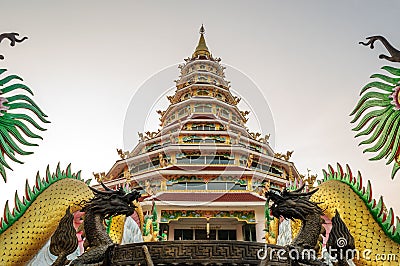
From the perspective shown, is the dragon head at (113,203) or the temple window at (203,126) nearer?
the dragon head at (113,203)

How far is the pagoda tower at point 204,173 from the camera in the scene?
16.7 metres

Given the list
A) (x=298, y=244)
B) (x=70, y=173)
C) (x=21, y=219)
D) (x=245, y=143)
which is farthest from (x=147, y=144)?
(x=298, y=244)

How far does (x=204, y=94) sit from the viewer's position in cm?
2441

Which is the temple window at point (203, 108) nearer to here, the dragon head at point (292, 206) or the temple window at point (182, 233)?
the temple window at point (182, 233)

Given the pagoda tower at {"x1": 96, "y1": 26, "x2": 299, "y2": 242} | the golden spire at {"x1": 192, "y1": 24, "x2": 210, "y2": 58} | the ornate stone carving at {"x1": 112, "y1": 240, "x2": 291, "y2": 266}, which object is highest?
the golden spire at {"x1": 192, "y1": 24, "x2": 210, "y2": 58}

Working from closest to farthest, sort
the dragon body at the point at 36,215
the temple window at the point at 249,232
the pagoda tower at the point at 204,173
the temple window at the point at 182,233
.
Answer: the dragon body at the point at 36,215 < the pagoda tower at the point at 204,173 < the temple window at the point at 249,232 < the temple window at the point at 182,233

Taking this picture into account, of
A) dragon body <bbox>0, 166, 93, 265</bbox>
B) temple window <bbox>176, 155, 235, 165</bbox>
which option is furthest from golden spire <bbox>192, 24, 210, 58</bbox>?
dragon body <bbox>0, 166, 93, 265</bbox>

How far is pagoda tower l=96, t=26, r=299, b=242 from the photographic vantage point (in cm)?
1667

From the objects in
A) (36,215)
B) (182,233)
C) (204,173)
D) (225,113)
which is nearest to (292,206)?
(36,215)

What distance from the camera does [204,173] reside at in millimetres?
17734

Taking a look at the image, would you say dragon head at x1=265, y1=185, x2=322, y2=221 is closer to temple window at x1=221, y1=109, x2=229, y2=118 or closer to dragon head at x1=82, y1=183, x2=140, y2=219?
dragon head at x1=82, y1=183, x2=140, y2=219

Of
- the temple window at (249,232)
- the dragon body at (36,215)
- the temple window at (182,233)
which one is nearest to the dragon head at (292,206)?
the dragon body at (36,215)

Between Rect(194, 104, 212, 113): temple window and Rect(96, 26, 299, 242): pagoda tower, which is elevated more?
Rect(194, 104, 212, 113): temple window

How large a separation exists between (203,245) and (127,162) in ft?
53.7
